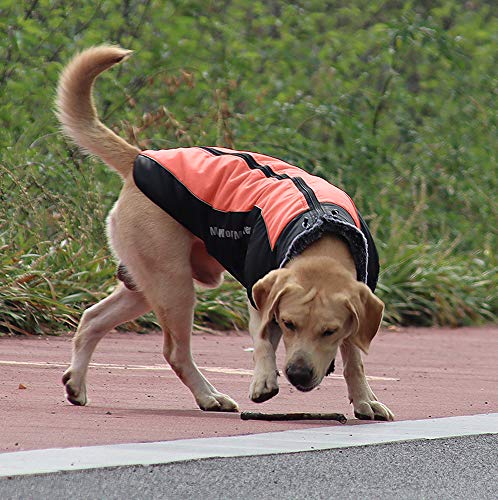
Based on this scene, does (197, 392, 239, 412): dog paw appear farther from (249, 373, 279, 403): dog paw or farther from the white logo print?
the white logo print

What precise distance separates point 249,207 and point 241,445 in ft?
4.53

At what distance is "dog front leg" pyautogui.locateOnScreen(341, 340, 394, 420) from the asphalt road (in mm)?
776

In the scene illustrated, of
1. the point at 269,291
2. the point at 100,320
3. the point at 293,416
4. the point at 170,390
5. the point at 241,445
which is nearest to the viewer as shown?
the point at 241,445

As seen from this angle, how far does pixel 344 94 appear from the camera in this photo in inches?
600

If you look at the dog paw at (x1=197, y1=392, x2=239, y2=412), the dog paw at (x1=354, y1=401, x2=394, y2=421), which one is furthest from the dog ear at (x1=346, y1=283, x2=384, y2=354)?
the dog paw at (x1=197, y1=392, x2=239, y2=412)

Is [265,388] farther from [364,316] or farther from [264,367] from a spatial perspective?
[364,316]

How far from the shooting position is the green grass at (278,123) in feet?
33.1

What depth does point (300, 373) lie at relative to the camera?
5.05 meters

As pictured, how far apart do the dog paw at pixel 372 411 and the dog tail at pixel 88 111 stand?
1693 millimetres

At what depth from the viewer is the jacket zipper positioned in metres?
5.45

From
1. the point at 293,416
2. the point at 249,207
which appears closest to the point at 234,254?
the point at 249,207

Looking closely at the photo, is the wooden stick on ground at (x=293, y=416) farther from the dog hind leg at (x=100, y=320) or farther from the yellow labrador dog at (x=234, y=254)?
the dog hind leg at (x=100, y=320)

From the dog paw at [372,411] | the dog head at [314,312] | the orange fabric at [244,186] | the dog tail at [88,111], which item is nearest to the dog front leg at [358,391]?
the dog paw at [372,411]

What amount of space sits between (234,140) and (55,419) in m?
7.91
